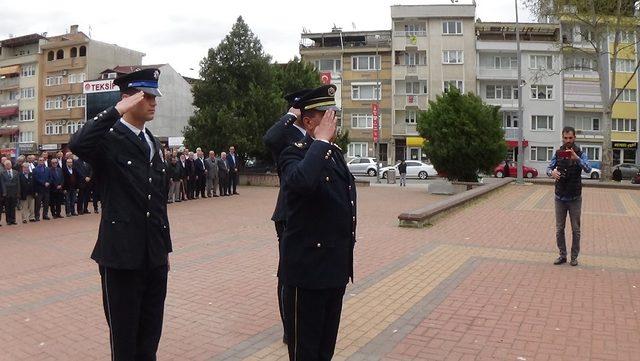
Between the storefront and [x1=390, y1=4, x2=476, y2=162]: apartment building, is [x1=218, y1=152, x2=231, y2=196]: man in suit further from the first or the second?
the storefront

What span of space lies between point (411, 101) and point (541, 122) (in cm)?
1301

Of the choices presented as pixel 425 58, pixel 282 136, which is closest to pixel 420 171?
pixel 425 58

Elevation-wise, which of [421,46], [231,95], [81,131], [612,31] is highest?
[421,46]

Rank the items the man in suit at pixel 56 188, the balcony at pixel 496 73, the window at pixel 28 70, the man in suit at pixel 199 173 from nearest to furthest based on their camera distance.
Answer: the man in suit at pixel 56 188 → the man in suit at pixel 199 173 → the balcony at pixel 496 73 → the window at pixel 28 70

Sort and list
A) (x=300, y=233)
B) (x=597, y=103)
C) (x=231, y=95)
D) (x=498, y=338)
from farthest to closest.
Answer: (x=597, y=103), (x=231, y=95), (x=498, y=338), (x=300, y=233)

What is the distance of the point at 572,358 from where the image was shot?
439 centimetres

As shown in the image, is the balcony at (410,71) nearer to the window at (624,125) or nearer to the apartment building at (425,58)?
the apartment building at (425,58)

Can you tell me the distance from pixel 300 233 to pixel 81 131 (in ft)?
4.58

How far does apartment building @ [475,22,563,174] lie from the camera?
53.6 m

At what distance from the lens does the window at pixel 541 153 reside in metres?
53.4

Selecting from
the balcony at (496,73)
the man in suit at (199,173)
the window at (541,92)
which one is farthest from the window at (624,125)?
the man in suit at (199,173)

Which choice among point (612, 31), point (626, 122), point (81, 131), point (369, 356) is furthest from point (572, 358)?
point (626, 122)

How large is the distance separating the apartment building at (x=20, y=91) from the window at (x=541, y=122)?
53361mm

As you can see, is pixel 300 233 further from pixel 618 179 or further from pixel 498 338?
pixel 618 179
